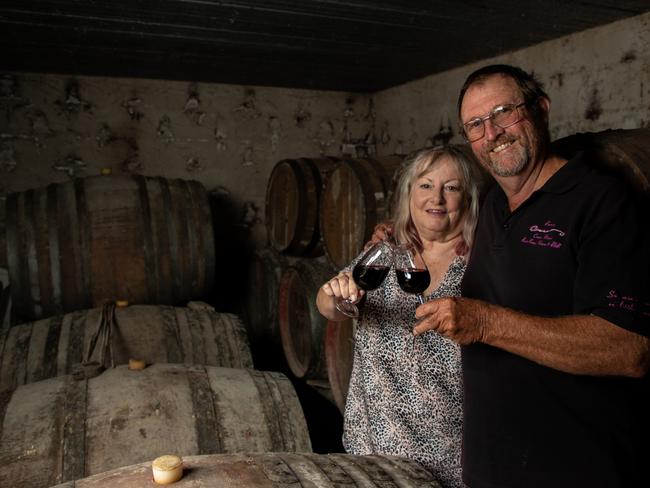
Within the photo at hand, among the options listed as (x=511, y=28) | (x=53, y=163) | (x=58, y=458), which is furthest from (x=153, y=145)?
(x=58, y=458)

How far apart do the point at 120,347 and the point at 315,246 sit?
5.18 ft

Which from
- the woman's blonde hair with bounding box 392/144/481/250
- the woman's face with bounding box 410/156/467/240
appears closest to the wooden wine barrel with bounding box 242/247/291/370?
the woman's blonde hair with bounding box 392/144/481/250

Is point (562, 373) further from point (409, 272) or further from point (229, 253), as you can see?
point (229, 253)

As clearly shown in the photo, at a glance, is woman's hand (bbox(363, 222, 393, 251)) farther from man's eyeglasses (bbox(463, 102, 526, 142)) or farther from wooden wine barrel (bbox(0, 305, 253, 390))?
wooden wine barrel (bbox(0, 305, 253, 390))

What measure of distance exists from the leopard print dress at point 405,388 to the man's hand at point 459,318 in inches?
23.0

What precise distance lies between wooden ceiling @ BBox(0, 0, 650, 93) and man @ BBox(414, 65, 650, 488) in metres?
1.68

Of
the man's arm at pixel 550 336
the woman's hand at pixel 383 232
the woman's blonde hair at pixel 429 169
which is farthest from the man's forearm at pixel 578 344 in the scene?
the woman's hand at pixel 383 232

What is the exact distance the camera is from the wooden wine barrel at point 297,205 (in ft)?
13.3

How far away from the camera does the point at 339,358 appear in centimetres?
359

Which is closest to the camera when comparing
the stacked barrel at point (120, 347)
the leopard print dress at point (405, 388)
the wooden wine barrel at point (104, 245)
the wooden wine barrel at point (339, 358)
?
the leopard print dress at point (405, 388)

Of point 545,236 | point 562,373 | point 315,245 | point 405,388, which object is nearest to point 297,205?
→ point 315,245

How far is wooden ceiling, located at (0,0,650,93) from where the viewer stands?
305cm

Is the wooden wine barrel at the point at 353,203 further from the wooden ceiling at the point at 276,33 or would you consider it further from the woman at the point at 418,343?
the woman at the point at 418,343

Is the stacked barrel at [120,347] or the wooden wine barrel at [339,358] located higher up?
the stacked barrel at [120,347]
